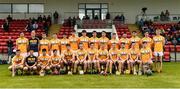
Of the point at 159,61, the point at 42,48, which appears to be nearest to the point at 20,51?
the point at 42,48

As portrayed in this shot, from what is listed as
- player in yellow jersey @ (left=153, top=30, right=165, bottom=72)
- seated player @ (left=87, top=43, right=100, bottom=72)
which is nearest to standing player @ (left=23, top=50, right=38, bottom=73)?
seated player @ (left=87, top=43, right=100, bottom=72)

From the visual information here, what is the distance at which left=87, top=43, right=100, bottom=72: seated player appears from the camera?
21.1 meters

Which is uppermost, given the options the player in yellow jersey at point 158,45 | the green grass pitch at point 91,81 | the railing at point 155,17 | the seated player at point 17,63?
the railing at point 155,17

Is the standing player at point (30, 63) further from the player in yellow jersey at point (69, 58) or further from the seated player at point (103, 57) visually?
the seated player at point (103, 57)

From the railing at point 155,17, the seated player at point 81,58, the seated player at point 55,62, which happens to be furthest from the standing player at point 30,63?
the railing at point 155,17

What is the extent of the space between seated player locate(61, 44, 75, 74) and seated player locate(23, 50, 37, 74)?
4.03 feet

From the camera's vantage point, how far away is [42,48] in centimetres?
2186

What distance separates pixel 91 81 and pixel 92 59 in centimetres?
326

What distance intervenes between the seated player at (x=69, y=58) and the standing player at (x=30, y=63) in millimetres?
1225

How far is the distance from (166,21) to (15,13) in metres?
13.1

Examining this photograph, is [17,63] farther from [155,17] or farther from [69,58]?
[155,17]

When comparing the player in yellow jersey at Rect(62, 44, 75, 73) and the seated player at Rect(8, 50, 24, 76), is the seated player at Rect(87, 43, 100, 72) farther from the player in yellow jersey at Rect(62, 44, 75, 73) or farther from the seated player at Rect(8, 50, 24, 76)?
the seated player at Rect(8, 50, 24, 76)

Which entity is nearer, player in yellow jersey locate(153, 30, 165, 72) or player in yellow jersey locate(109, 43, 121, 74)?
player in yellow jersey locate(109, 43, 121, 74)

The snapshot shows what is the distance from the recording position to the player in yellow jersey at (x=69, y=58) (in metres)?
21.1
